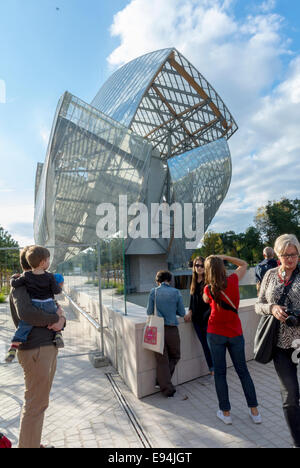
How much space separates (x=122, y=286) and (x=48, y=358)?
9.91 feet

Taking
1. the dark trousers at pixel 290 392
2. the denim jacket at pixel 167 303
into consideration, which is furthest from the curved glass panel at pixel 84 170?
the dark trousers at pixel 290 392

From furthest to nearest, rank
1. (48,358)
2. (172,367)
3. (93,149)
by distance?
(93,149)
(172,367)
(48,358)

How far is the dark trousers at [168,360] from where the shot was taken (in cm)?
410

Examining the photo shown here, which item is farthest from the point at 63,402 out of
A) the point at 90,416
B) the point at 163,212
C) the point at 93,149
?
the point at 163,212

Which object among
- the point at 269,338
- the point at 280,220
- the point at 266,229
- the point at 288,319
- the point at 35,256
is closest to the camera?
the point at 288,319

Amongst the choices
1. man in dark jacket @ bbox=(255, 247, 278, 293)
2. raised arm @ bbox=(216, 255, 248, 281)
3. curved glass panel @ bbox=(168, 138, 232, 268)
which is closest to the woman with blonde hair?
raised arm @ bbox=(216, 255, 248, 281)

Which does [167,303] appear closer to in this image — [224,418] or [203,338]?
[203,338]

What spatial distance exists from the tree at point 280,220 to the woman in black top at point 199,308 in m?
48.3

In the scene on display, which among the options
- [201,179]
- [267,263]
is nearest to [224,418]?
[267,263]

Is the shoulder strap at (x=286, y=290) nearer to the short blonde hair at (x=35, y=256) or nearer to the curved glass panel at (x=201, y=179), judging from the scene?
the short blonde hair at (x=35, y=256)

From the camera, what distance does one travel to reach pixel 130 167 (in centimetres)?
2472

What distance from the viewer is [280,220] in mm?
49719

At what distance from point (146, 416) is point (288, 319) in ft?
7.19

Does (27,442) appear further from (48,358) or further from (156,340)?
(156,340)
